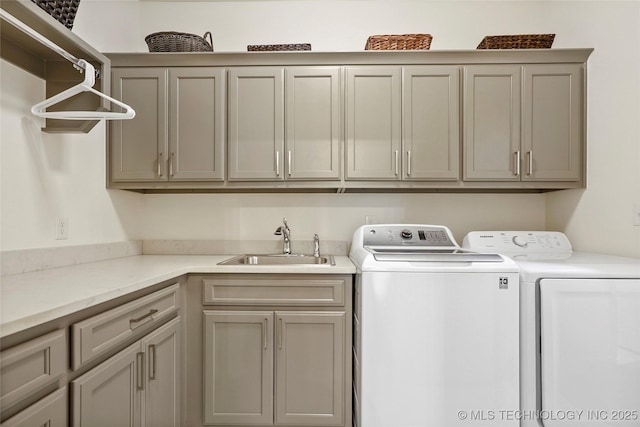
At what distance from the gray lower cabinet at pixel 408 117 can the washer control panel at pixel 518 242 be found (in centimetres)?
Answer: 43

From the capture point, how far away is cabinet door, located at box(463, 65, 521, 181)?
2002 mm

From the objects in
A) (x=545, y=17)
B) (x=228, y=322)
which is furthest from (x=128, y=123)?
(x=545, y=17)

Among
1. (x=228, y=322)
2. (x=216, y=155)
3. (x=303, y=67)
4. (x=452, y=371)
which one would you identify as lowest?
(x=452, y=371)

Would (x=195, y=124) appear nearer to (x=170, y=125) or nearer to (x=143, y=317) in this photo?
(x=170, y=125)

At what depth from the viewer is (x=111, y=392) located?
45.1 inches

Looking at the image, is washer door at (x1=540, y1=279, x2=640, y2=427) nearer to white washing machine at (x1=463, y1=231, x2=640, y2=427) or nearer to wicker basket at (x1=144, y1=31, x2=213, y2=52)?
white washing machine at (x1=463, y1=231, x2=640, y2=427)

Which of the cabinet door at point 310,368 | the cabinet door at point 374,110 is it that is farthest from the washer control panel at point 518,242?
the cabinet door at point 310,368

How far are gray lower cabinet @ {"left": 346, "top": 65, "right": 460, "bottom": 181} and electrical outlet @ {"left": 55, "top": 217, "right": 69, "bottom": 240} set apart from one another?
61.9 inches

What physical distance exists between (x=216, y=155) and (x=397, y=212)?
4.31ft

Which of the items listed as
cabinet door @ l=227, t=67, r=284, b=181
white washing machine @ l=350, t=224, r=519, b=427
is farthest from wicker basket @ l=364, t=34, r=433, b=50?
white washing machine @ l=350, t=224, r=519, b=427

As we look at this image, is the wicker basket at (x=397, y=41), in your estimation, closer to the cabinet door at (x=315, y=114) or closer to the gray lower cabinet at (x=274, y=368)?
the cabinet door at (x=315, y=114)

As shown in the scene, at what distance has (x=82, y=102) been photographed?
1586 mm

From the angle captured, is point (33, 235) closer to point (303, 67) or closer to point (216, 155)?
point (216, 155)

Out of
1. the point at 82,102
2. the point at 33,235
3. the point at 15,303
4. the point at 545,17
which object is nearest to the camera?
the point at 15,303
